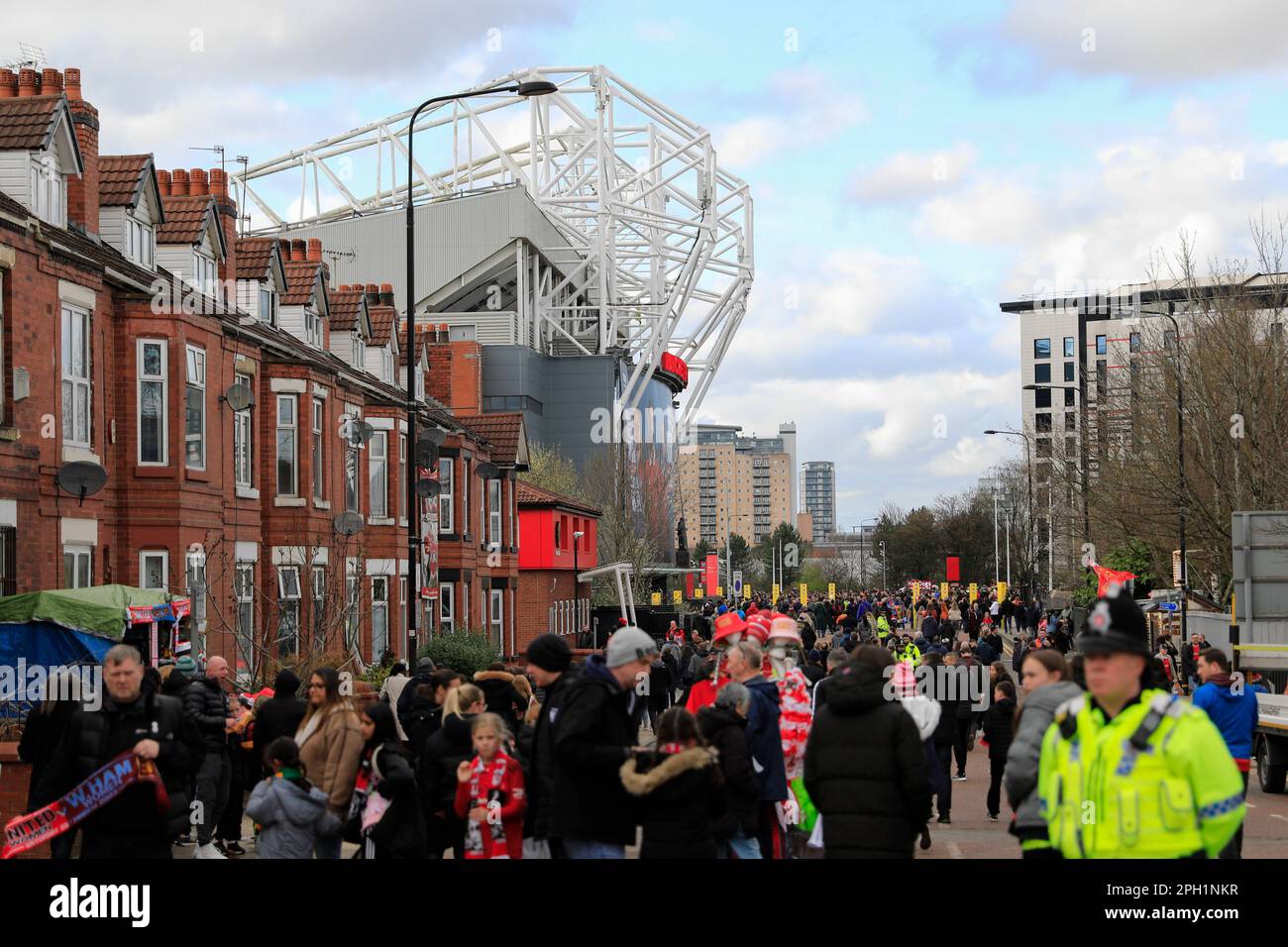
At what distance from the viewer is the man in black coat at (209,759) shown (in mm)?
12453

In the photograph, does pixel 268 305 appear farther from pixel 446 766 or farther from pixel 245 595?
pixel 446 766

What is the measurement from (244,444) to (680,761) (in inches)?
814

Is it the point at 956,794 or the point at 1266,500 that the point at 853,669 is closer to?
the point at 956,794

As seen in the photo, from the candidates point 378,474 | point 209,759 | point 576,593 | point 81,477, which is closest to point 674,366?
point 576,593

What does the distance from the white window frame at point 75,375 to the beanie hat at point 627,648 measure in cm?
1450

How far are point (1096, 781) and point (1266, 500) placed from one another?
34541mm

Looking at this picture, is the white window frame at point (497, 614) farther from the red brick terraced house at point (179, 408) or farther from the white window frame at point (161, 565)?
the white window frame at point (161, 565)

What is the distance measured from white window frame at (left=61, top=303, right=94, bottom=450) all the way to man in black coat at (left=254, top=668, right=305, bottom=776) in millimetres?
10266

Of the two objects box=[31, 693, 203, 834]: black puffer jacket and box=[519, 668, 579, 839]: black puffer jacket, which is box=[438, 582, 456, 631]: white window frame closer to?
box=[519, 668, 579, 839]: black puffer jacket

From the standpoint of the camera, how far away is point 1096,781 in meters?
5.58

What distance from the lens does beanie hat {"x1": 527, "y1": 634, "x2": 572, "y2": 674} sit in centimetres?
845

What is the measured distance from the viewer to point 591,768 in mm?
7820

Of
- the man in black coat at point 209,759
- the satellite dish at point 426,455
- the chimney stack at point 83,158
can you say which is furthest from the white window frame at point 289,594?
the man in black coat at point 209,759
